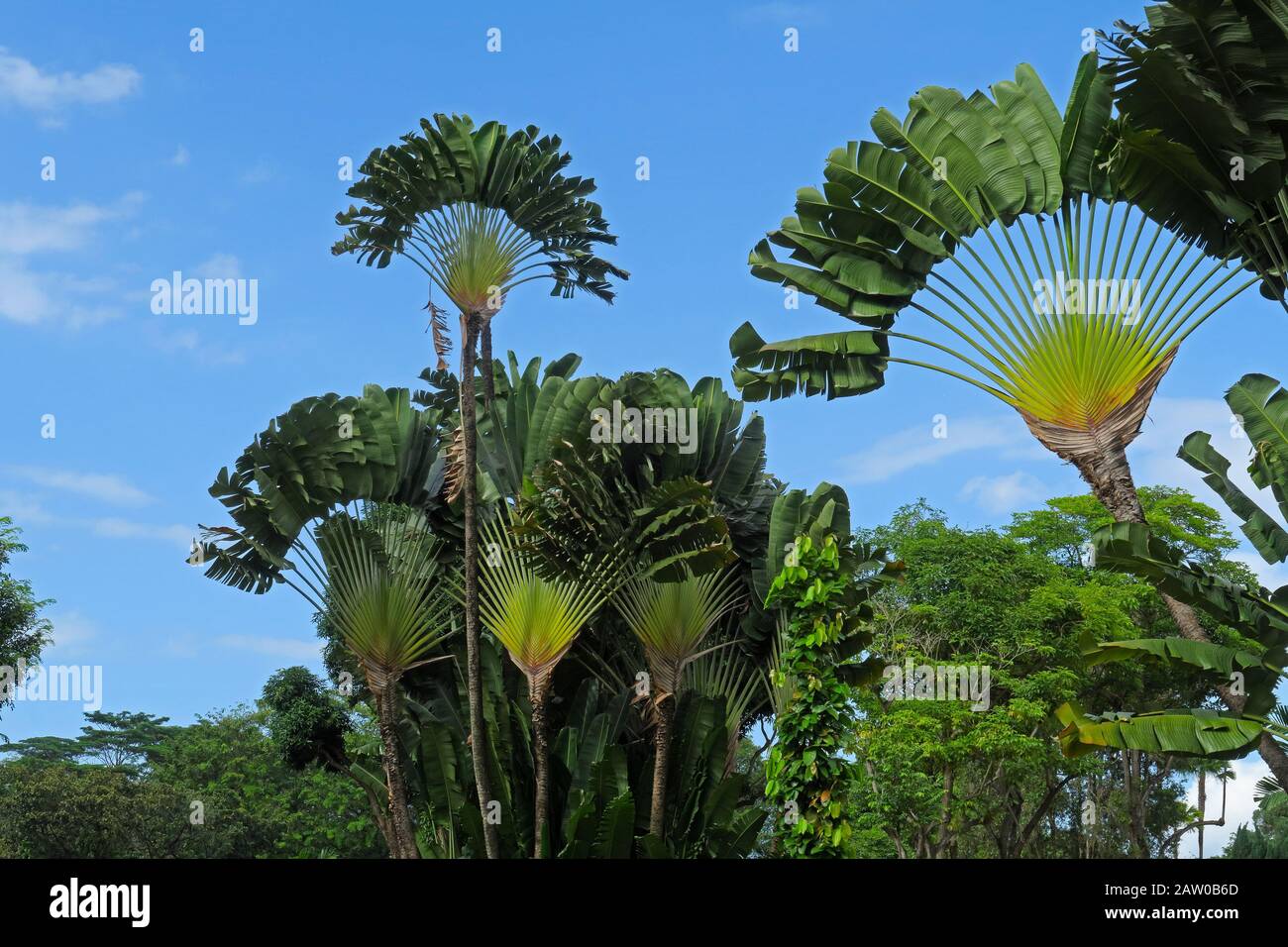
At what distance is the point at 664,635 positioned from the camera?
1489 cm

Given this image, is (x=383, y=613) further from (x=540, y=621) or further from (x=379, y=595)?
(x=540, y=621)

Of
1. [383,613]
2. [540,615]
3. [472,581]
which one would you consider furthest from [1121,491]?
[383,613]

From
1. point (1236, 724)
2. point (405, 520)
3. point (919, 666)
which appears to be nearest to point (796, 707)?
point (1236, 724)

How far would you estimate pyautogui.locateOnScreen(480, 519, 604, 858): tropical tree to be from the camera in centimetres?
1432

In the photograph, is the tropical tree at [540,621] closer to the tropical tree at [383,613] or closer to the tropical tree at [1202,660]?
the tropical tree at [383,613]

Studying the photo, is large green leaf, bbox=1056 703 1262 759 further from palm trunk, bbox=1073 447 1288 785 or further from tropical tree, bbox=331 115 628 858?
tropical tree, bbox=331 115 628 858

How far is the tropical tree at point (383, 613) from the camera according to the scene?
15.7 meters

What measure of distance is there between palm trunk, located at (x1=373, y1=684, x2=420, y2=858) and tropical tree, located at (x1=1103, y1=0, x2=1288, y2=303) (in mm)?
10908

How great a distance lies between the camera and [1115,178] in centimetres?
1184

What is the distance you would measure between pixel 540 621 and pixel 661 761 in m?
→ 2.33

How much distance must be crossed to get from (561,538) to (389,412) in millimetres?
4999

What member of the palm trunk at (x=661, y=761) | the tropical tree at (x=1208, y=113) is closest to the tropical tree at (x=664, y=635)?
the palm trunk at (x=661, y=761)

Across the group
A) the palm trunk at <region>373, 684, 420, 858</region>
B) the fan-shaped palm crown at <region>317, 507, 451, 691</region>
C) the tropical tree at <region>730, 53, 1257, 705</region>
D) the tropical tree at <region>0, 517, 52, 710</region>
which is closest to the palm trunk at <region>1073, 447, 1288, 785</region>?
the tropical tree at <region>730, 53, 1257, 705</region>
